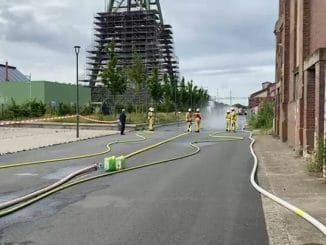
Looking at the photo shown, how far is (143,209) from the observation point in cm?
938

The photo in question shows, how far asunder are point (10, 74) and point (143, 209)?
96612mm

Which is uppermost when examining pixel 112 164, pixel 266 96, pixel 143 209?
pixel 266 96

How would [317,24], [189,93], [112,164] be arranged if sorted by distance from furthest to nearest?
[189,93], [317,24], [112,164]

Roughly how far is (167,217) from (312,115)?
1067 cm

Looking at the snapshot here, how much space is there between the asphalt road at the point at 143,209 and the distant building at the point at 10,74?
8052 cm

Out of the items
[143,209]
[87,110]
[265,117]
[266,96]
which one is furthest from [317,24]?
[266,96]

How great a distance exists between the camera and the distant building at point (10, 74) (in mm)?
94375

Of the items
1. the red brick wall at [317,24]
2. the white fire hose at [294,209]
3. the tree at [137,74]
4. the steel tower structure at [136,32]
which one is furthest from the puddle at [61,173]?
the steel tower structure at [136,32]

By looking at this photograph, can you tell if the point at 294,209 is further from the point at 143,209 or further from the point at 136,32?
the point at 136,32

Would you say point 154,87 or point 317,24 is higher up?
point 317,24

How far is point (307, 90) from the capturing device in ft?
60.2

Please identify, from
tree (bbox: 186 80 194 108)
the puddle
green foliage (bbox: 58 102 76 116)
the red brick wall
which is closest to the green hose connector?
Answer: the puddle

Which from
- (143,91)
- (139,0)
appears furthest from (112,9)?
(143,91)

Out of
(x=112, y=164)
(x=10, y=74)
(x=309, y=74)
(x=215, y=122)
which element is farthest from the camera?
(x=10, y=74)
